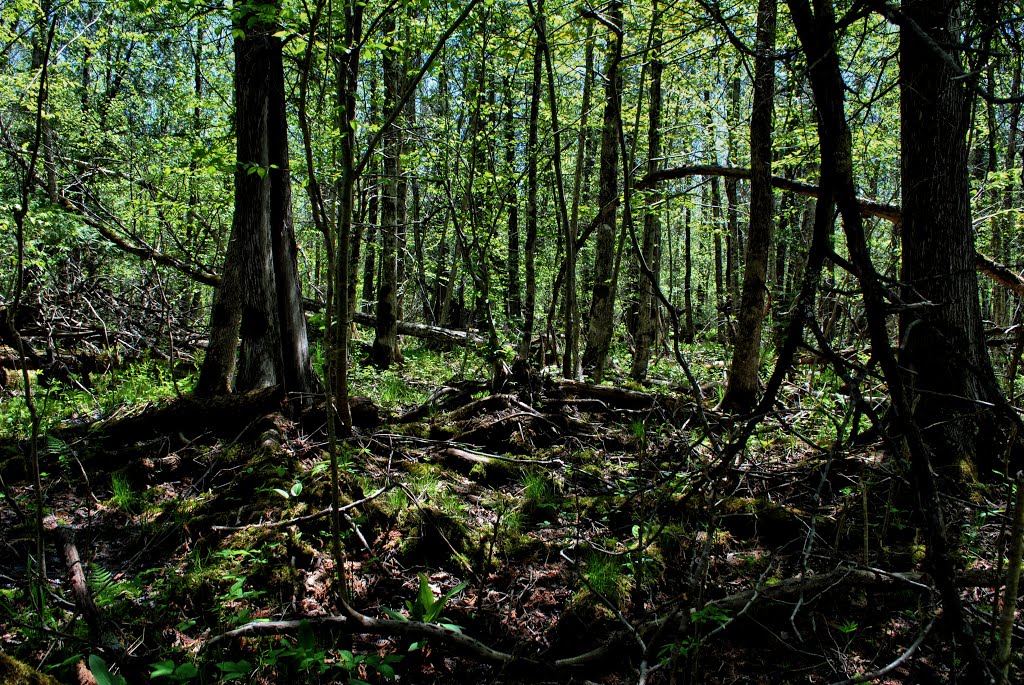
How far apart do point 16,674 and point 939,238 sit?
5.64 meters

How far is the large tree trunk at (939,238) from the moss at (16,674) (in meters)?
4.98

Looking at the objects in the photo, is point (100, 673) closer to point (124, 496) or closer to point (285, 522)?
point (285, 522)

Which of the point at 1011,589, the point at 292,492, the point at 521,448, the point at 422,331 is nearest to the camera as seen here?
the point at 1011,589

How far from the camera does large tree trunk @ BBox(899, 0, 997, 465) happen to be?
165 inches

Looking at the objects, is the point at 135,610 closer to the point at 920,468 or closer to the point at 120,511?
the point at 120,511

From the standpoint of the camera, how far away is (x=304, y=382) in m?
5.78

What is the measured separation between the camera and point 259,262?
220 inches

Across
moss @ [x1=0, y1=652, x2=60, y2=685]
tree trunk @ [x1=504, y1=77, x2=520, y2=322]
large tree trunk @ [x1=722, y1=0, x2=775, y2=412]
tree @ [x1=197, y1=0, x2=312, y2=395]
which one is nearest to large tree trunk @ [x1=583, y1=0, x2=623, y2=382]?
tree trunk @ [x1=504, y1=77, x2=520, y2=322]

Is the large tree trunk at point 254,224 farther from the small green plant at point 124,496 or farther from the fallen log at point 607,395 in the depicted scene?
the fallen log at point 607,395

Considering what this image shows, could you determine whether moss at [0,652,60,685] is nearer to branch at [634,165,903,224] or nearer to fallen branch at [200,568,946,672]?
fallen branch at [200,568,946,672]

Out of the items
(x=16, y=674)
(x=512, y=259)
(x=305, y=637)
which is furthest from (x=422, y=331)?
(x=16, y=674)

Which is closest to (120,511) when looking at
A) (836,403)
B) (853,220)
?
(853,220)

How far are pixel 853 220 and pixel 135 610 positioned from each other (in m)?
3.56

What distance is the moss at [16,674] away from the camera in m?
1.83
